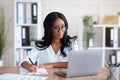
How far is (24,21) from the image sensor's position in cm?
386

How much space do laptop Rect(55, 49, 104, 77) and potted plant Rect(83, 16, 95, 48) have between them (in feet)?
6.07

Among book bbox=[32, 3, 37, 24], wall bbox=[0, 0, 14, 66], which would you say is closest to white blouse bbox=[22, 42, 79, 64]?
book bbox=[32, 3, 37, 24]

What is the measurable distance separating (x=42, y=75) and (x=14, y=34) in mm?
2109

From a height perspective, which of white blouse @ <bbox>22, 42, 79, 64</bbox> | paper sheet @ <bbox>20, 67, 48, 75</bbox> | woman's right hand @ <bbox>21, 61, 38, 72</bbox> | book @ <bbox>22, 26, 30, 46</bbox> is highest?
book @ <bbox>22, 26, 30, 46</bbox>

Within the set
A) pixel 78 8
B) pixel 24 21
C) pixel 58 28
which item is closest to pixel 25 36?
pixel 24 21

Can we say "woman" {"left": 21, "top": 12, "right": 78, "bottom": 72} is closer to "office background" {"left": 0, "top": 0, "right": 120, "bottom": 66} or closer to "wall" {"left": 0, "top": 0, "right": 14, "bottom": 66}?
"office background" {"left": 0, "top": 0, "right": 120, "bottom": 66}

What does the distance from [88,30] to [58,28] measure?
1.52 meters

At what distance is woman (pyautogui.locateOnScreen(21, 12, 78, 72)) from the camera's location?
2277 millimetres

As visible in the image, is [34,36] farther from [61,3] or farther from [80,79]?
[80,79]

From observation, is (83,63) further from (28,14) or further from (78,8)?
(78,8)

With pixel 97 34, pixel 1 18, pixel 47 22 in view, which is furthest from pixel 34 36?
pixel 47 22

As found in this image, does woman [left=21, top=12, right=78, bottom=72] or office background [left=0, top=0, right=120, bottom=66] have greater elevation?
office background [left=0, top=0, right=120, bottom=66]

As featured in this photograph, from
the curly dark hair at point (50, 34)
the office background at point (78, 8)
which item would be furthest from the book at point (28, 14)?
the curly dark hair at point (50, 34)

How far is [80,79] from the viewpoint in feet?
5.73
